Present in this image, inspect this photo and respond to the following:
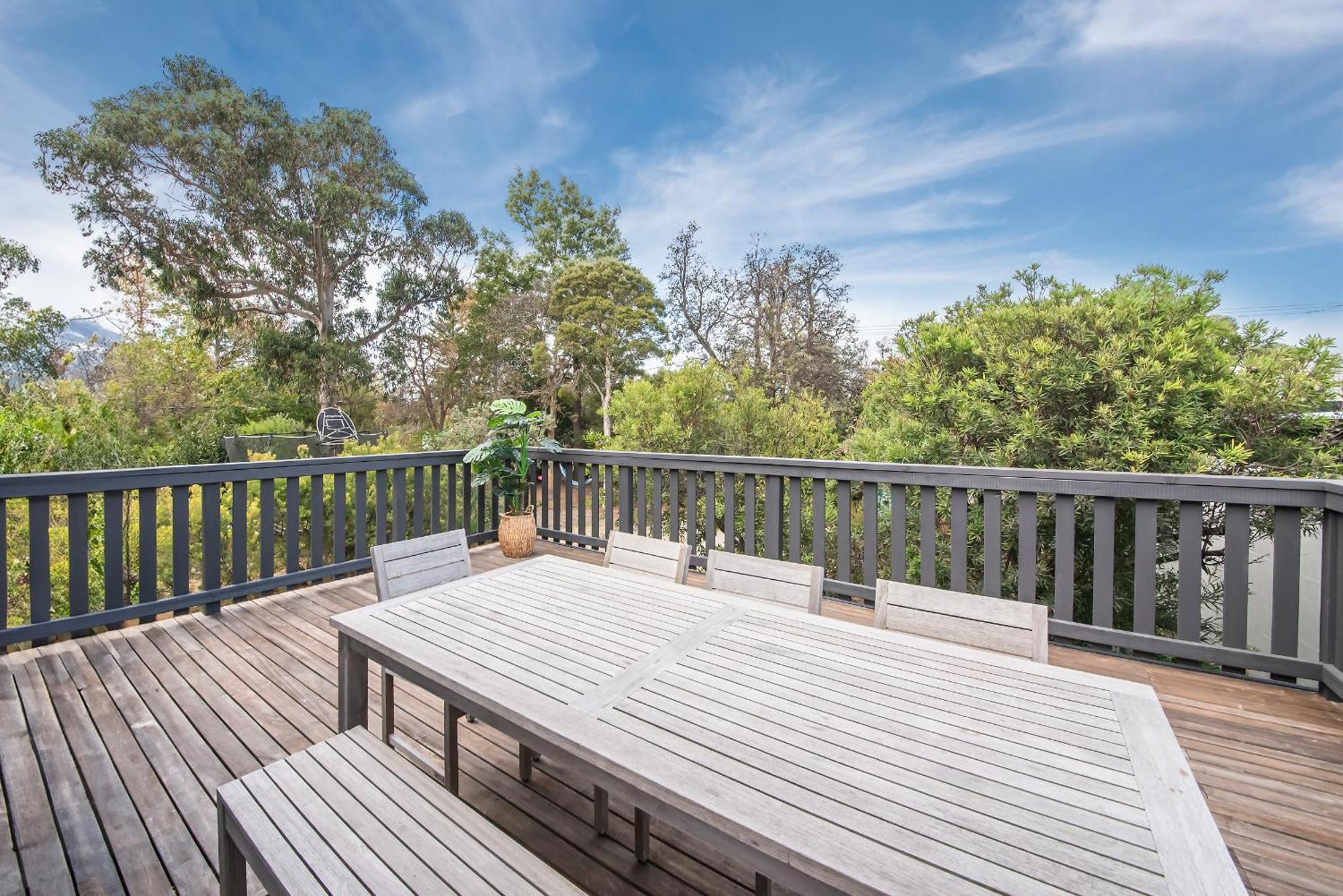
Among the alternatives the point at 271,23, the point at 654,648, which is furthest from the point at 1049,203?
the point at 271,23

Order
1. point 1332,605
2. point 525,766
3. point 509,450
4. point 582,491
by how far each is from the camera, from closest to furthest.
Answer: point 525,766 → point 1332,605 → point 509,450 → point 582,491

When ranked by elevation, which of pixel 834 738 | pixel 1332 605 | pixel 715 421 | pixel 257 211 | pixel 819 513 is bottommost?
pixel 1332 605

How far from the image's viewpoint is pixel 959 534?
302 cm

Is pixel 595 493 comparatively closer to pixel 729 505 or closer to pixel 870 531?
pixel 729 505

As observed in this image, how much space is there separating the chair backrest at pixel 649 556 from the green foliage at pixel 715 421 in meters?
3.68

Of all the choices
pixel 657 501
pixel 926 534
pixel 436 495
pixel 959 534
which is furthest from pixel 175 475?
pixel 959 534

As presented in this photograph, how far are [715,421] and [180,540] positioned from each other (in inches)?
179

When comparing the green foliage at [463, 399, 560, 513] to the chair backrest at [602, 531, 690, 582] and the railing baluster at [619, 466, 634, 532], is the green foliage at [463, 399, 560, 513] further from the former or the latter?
the chair backrest at [602, 531, 690, 582]

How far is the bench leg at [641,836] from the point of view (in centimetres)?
148

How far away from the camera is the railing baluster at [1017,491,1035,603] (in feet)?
9.21

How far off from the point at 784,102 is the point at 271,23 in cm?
1003

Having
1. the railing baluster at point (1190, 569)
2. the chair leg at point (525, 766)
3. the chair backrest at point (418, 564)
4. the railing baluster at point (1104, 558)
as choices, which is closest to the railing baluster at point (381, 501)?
the chair backrest at point (418, 564)

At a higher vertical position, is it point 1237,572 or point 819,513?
point 819,513

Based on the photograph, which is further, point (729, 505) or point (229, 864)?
point (729, 505)
